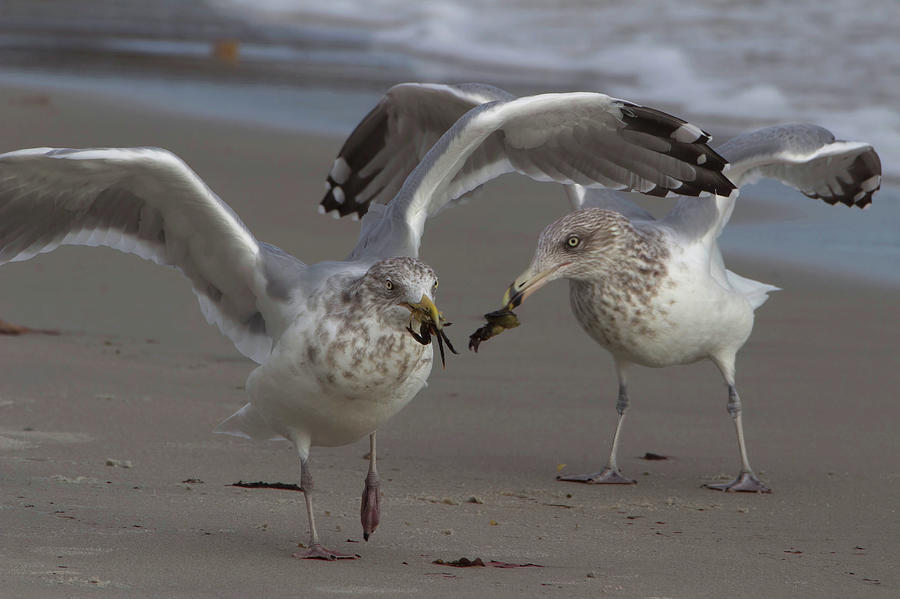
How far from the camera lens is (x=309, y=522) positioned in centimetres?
496

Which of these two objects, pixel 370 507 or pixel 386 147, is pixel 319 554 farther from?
pixel 386 147

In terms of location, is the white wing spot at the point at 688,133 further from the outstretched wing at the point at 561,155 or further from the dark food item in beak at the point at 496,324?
the dark food item in beak at the point at 496,324

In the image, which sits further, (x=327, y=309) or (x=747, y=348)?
(x=747, y=348)

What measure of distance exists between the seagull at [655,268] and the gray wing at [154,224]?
931mm

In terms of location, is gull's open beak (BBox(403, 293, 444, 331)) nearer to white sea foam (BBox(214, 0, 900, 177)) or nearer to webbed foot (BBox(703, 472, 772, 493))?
webbed foot (BBox(703, 472, 772, 493))

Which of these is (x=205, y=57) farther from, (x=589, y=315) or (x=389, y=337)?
(x=389, y=337)

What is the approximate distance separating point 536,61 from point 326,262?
50.0 ft

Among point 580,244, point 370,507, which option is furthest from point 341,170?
point 370,507

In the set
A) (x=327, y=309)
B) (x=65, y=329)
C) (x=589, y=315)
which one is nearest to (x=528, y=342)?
(x=589, y=315)

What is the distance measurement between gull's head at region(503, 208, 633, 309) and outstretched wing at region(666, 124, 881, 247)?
439 mm

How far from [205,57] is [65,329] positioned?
1280 cm

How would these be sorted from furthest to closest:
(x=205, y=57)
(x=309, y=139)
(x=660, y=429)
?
(x=205, y=57), (x=309, y=139), (x=660, y=429)

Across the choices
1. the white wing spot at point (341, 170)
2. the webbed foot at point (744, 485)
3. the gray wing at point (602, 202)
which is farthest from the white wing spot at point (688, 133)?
the white wing spot at point (341, 170)

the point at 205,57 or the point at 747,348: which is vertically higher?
the point at 205,57
